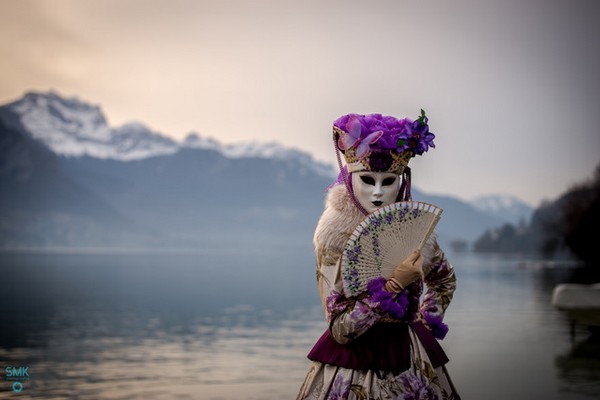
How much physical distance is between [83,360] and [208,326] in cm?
557

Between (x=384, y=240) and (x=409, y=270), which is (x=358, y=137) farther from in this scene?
(x=409, y=270)

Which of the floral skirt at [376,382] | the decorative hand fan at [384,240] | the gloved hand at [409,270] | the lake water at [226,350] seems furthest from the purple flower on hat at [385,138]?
the lake water at [226,350]

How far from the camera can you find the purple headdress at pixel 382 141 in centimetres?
363

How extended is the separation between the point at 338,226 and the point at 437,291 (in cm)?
58

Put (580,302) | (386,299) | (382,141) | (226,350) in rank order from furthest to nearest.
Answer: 1. (226,350)
2. (580,302)
3. (382,141)
4. (386,299)

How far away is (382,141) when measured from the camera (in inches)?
143

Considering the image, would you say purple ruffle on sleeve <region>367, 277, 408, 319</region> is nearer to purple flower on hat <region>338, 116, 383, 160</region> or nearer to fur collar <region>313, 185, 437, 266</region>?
fur collar <region>313, 185, 437, 266</region>

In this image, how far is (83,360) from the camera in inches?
426

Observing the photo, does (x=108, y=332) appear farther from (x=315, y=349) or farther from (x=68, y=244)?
(x=68, y=244)

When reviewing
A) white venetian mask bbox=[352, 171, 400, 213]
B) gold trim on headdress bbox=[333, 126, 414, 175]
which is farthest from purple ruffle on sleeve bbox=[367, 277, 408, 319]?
gold trim on headdress bbox=[333, 126, 414, 175]

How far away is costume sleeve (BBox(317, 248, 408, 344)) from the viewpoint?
11.1 feet

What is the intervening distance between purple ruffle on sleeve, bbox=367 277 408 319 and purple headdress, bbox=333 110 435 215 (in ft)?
1.22

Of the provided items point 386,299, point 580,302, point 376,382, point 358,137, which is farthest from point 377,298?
point 580,302

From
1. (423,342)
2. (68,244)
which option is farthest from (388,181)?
(68,244)
